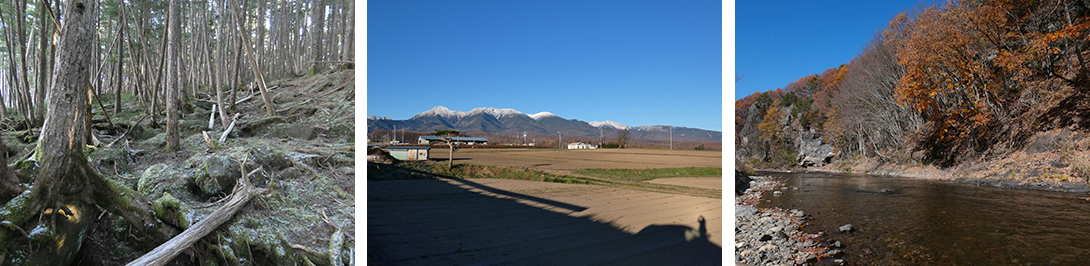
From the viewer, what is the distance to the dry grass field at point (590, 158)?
142 inches

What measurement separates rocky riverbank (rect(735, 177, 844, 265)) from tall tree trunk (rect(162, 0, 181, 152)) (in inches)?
155

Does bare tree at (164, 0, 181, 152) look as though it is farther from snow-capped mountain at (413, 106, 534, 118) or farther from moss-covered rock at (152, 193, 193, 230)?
snow-capped mountain at (413, 106, 534, 118)

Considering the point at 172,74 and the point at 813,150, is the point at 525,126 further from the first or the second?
the point at 813,150

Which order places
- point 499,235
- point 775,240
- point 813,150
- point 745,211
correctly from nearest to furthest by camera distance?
point 499,235, point 775,240, point 745,211, point 813,150

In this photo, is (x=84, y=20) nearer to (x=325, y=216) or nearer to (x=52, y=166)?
(x=52, y=166)

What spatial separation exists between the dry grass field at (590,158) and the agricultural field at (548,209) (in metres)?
0.01

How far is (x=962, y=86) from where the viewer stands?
343 centimetres

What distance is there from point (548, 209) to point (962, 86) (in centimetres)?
456

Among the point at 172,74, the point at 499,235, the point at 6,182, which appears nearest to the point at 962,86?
the point at 499,235

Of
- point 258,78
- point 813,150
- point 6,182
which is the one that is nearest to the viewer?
point 6,182

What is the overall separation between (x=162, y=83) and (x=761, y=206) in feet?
17.4

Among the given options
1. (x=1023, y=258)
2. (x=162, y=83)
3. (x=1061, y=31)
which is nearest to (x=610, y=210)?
(x=1023, y=258)

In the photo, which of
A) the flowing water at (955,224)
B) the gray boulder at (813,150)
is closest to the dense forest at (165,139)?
the flowing water at (955,224)

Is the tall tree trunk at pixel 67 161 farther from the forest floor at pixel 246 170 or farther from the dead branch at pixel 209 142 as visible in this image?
the dead branch at pixel 209 142
